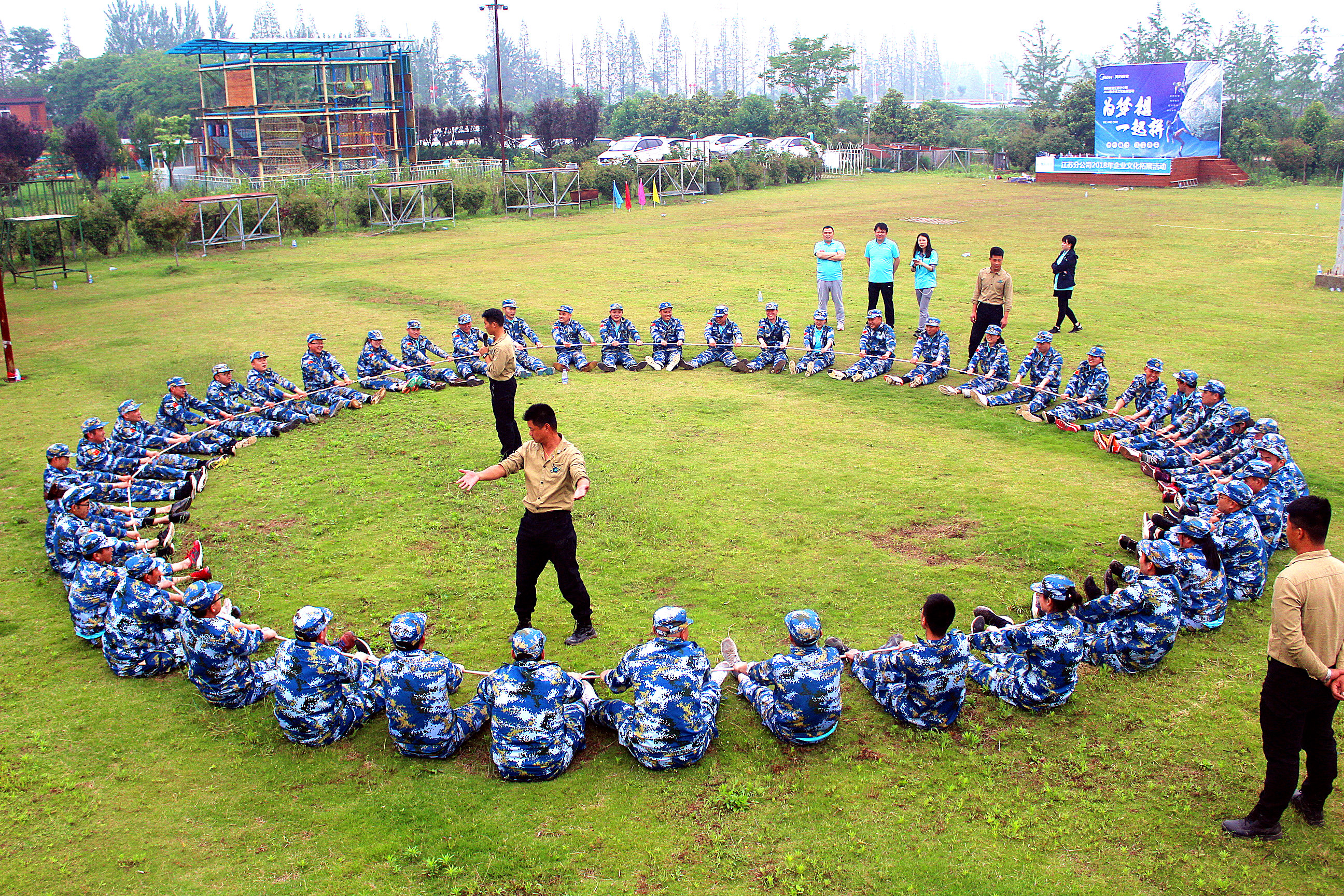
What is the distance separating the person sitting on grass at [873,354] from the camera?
52.7ft

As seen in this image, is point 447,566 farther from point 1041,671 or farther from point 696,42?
point 696,42

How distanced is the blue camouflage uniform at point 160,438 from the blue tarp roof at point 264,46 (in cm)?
4423

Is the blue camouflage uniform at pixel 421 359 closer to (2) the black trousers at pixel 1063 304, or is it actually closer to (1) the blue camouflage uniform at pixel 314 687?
(1) the blue camouflage uniform at pixel 314 687

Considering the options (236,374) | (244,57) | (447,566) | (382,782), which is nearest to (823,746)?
(382,782)

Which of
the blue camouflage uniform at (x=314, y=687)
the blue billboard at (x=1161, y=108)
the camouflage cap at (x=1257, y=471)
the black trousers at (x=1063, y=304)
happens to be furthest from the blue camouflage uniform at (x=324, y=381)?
the blue billboard at (x=1161, y=108)

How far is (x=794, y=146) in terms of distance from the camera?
6419 centimetres

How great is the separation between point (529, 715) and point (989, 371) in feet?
36.2

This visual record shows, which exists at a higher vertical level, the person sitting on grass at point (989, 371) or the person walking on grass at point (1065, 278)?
the person walking on grass at point (1065, 278)

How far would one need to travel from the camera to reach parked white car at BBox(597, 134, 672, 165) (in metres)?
58.9

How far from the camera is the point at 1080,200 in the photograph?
40.6 meters

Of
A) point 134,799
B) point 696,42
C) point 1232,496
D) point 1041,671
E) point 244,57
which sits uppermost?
point 696,42

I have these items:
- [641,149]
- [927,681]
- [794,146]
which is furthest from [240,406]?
[794,146]

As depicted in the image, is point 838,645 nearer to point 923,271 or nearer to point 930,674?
point 930,674

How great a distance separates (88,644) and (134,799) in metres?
2.74
